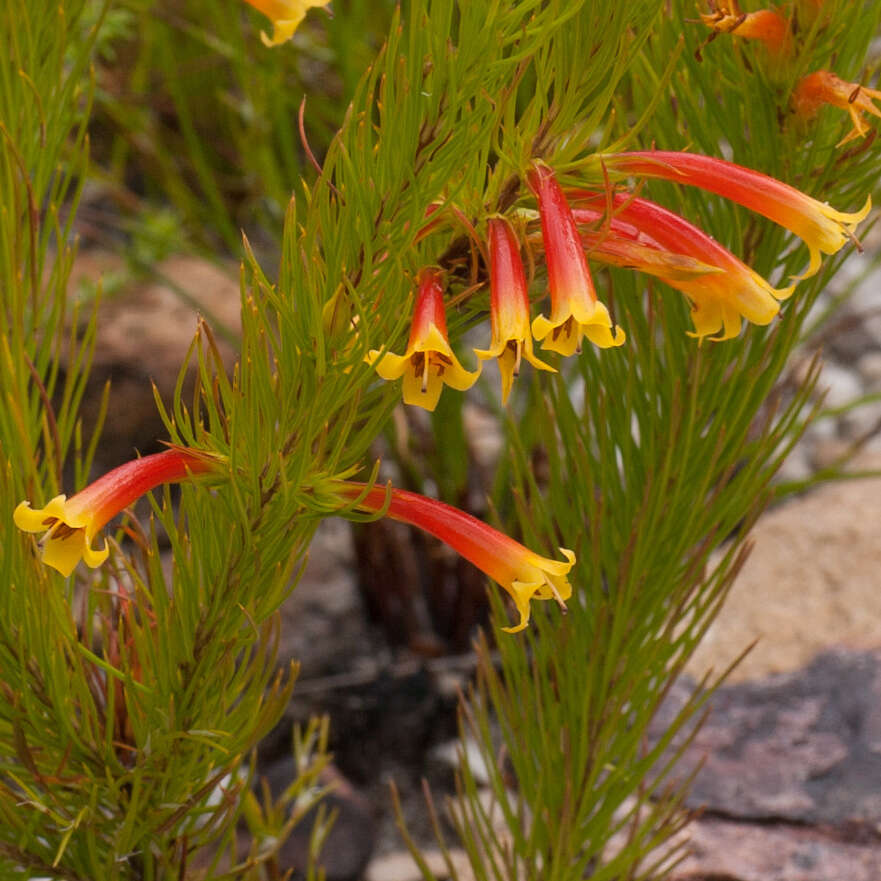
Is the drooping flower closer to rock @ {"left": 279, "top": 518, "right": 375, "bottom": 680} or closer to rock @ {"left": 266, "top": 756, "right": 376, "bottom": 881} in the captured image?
rock @ {"left": 266, "top": 756, "right": 376, "bottom": 881}

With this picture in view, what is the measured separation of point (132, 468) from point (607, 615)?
0.82 ft

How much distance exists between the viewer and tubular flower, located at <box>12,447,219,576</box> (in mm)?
328

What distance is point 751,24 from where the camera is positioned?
1.38 feet

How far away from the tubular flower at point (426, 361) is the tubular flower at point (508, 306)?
0.01 m

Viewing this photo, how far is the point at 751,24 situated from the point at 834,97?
0.04 m

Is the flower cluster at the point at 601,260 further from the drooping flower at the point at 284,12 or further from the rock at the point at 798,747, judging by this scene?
the rock at the point at 798,747

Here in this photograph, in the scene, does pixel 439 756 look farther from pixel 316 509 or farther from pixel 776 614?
pixel 316 509

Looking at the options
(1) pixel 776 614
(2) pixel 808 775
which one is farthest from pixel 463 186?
(1) pixel 776 614

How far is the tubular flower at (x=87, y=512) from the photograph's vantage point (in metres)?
0.33

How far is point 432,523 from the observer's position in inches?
14.2

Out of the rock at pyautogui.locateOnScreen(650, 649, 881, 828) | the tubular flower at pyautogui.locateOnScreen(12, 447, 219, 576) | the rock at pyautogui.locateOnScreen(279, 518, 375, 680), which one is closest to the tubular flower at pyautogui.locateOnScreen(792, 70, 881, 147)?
the tubular flower at pyautogui.locateOnScreen(12, 447, 219, 576)

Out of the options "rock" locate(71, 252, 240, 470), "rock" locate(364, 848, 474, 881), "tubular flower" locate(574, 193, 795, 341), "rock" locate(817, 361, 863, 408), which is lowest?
"rock" locate(364, 848, 474, 881)

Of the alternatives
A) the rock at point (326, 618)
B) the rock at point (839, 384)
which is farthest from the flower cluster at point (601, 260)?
the rock at point (839, 384)

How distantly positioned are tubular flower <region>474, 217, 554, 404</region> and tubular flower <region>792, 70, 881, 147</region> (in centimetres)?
16
